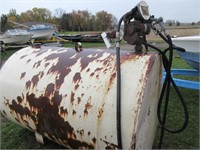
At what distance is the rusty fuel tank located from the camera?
1924mm

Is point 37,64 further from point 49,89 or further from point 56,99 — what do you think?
point 56,99

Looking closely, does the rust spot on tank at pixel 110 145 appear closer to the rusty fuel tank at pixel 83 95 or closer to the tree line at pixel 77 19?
the rusty fuel tank at pixel 83 95

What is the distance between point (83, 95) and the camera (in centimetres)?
212

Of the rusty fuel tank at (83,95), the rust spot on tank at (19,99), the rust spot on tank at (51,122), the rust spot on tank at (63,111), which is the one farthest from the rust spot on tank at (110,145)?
the rust spot on tank at (19,99)

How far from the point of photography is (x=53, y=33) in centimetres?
2364

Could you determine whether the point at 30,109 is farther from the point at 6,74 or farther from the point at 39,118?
the point at 6,74

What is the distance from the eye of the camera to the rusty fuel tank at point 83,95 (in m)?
1.92

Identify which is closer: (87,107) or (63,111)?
(87,107)

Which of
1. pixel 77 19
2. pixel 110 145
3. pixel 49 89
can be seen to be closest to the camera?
pixel 110 145

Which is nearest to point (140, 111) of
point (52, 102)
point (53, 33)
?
point (52, 102)

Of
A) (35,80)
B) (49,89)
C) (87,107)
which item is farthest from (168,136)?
(35,80)

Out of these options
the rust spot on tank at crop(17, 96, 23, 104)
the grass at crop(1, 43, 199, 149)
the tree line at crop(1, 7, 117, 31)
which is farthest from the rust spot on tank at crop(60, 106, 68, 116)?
the tree line at crop(1, 7, 117, 31)

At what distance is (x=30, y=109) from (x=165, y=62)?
1337 millimetres

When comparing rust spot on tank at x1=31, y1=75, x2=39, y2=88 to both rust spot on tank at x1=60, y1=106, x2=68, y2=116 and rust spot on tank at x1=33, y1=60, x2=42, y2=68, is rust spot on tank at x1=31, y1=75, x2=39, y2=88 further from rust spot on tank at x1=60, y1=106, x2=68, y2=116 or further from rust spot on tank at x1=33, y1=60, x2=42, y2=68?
rust spot on tank at x1=60, y1=106, x2=68, y2=116
